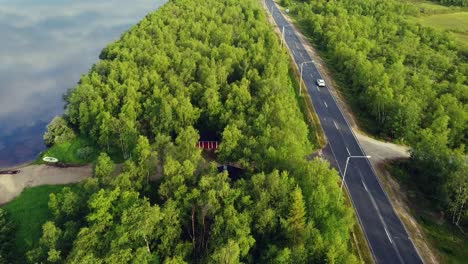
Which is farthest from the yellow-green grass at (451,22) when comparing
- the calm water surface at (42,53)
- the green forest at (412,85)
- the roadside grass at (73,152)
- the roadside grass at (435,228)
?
the roadside grass at (73,152)

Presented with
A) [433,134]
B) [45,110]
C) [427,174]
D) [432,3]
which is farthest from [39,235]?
[432,3]

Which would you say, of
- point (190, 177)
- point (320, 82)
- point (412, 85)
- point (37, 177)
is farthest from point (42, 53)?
point (412, 85)

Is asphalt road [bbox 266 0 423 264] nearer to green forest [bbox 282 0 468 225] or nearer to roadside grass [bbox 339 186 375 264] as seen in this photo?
roadside grass [bbox 339 186 375 264]

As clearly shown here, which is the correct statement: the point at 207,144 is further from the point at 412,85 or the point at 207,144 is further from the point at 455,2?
the point at 455,2

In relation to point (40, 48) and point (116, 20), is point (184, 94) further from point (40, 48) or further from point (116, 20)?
point (116, 20)

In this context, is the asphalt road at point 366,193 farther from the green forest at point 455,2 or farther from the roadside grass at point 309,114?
the green forest at point 455,2
